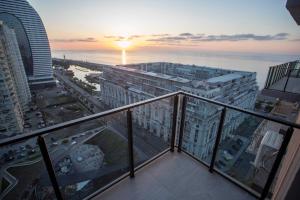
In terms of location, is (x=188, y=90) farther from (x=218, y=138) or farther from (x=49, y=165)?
(x=49, y=165)

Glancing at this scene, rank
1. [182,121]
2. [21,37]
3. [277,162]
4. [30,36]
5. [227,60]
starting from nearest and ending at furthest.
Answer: [277,162], [182,121], [21,37], [30,36], [227,60]

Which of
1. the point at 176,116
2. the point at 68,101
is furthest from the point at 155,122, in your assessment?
the point at 68,101

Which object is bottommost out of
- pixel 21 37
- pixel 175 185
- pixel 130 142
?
pixel 175 185

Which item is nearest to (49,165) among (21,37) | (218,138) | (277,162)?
(218,138)

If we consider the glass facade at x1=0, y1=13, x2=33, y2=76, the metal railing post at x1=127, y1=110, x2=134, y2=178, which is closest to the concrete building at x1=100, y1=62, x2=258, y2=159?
the metal railing post at x1=127, y1=110, x2=134, y2=178

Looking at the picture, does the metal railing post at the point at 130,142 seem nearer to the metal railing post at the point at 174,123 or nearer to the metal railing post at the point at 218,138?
the metal railing post at the point at 174,123

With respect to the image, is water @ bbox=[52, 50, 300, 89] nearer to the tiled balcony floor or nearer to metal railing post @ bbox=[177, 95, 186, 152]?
metal railing post @ bbox=[177, 95, 186, 152]

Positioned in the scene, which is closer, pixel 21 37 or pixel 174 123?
pixel 174 123

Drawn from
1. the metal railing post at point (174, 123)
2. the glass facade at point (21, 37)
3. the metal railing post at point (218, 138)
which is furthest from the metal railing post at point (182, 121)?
the glass facade at point (21, 37)
